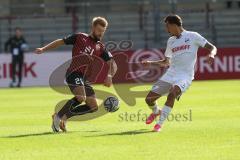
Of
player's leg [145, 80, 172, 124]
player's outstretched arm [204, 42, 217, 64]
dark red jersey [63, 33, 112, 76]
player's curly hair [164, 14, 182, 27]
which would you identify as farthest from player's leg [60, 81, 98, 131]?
player's outstretched arm [204, 42, 217, 64]

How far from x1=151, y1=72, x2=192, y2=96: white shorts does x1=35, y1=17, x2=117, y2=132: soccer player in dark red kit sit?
3.01 feet

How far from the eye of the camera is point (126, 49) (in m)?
32.8

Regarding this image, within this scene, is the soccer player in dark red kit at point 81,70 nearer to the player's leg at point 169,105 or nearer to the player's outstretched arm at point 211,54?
the player's leg at point 169,105

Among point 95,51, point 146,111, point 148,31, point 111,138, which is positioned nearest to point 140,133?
point 111,138

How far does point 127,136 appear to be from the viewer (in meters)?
12.2

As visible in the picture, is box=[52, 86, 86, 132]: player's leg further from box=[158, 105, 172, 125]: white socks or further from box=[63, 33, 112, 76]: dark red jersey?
box=[158, 105, 172, 125]: white socks

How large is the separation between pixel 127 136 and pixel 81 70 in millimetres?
1754

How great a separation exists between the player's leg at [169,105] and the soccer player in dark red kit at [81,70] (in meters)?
1.08

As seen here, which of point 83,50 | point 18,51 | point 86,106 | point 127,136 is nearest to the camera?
point 127,136

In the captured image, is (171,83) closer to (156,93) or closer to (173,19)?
(156,93)

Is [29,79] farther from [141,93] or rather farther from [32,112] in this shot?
[32,112]

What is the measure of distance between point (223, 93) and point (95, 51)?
10.2 metres

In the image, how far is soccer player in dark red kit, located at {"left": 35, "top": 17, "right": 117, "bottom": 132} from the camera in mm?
13072

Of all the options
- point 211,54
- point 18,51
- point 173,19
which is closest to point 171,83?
point 211,54
